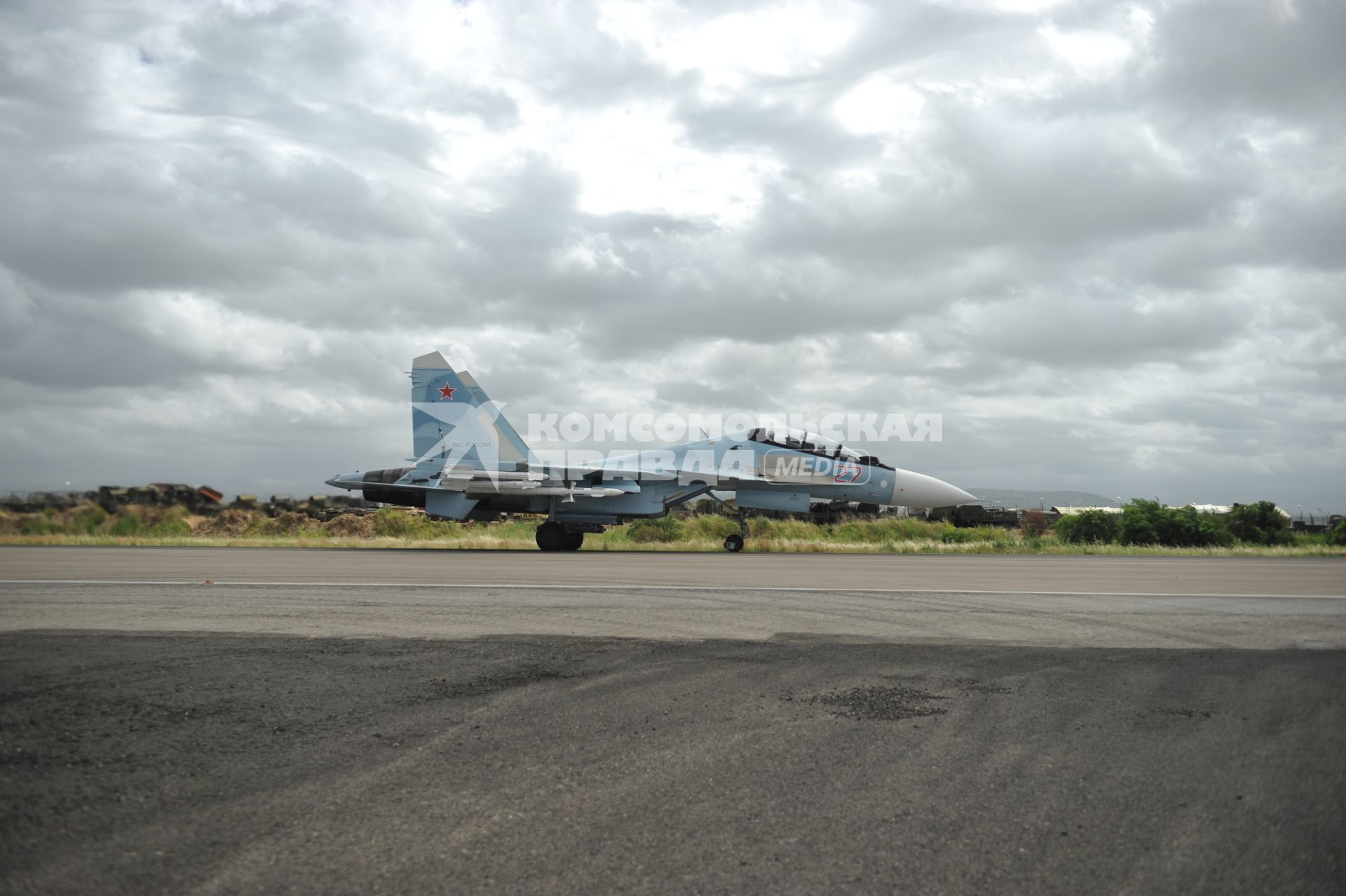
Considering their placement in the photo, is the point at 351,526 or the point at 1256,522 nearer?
the point at 1256,522

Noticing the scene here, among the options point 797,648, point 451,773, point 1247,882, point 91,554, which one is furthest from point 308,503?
point 1247,882

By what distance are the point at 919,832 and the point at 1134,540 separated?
3272 centimetres

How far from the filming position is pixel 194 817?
3150 millimetres

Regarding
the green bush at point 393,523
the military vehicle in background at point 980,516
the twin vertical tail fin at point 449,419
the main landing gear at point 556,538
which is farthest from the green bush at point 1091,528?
the green bush at point 393,523

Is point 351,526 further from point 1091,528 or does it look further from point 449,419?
point 1091,528

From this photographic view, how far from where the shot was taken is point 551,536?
80.4ft

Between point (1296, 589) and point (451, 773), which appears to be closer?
point (451, 773)

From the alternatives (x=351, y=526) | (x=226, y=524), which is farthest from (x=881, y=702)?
(x=351, y=526)

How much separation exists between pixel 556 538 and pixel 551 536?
0.48ft

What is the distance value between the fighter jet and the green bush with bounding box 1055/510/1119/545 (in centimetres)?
1083

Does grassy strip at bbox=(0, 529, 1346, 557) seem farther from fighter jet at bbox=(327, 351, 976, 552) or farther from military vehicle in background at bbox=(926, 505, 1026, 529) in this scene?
military vehicle in background at bbox=(926, 505, 1026, 529)

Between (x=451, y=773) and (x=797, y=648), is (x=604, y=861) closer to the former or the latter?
(x=451, y=773)

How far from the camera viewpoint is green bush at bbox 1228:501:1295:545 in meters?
35.5

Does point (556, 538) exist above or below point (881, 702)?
below
